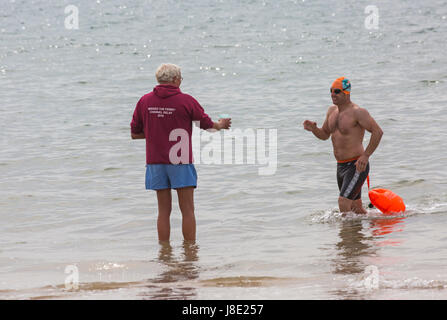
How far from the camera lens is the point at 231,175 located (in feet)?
40.8

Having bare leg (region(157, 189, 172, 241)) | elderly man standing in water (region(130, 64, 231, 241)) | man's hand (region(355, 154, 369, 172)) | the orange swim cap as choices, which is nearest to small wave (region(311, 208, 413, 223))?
man's hand (region(355, 154, 369, 172))

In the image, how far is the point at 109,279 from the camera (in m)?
6.95

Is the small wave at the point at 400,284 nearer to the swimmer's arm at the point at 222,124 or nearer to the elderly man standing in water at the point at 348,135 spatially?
the swimmer's arm at the point at 222,124

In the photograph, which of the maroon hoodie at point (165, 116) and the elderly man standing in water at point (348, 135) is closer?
the maroon hoodie at point (165, 116)

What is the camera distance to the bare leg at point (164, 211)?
7578 mm

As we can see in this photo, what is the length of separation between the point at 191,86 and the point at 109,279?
1556 cm

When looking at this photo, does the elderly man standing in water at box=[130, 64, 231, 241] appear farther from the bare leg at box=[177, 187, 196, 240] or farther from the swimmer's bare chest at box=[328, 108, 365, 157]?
the swimmer's bare chest at box=[328, 108, 365, 157]

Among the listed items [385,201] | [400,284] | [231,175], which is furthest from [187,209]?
[231,175]

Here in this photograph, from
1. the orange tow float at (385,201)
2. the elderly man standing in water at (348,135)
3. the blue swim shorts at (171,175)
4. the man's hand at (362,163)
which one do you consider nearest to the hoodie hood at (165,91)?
the blue swim shorts at (171,175)

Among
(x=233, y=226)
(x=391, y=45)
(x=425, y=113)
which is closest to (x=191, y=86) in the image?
(x=425, y=113)

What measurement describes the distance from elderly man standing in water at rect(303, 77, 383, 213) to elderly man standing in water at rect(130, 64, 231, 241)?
5.63 ft

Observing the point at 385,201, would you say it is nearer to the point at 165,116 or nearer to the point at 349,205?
the point at 349,205
